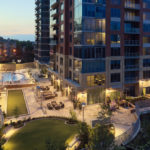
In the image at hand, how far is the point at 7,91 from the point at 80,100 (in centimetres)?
2154

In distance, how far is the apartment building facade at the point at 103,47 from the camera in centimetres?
3112

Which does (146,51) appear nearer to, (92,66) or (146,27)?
(146,27)

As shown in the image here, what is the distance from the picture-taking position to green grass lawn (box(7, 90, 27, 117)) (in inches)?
1133

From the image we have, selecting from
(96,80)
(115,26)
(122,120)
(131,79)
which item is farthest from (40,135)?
(115,26)

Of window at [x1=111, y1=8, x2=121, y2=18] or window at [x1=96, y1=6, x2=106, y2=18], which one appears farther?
window at [x1=111, y1=8, x2=121, y2=18]

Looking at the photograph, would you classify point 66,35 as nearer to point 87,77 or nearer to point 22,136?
point 87,77

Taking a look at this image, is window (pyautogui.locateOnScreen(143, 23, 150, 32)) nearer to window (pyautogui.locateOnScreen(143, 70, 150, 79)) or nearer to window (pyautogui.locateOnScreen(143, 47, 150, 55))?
window (pyautogui.locateOnScreen(143, 47, 150, 55))

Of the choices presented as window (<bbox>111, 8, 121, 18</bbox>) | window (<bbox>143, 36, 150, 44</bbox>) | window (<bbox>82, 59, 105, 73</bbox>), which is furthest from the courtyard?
window (<bbox>111, 8, 121, 18</bbox>)

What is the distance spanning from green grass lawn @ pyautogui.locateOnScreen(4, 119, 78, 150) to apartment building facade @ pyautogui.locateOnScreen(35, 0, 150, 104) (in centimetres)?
982

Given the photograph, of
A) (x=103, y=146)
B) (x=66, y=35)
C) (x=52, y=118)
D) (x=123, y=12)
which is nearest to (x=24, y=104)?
(x=52, y=118)

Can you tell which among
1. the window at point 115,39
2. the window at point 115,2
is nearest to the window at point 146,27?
the window at point 115,39

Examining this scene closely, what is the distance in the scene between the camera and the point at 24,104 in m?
33.5

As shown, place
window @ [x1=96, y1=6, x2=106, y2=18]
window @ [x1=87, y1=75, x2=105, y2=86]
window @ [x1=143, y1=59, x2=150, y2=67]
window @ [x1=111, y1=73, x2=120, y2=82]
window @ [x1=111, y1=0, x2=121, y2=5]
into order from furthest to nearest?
window @ [x1=143, y1=59, x2=150, y2=67], window @ [x1=111, y1=73, x2=120, y2=82], window @ [x1=111, y1=0, x2=121, y2=5], window @ [x1=87, y1=75, x2=105, y2=86], window @ [x1=96, y1=6, x2=106, y2=18]

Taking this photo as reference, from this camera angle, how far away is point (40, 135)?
20688 mm
